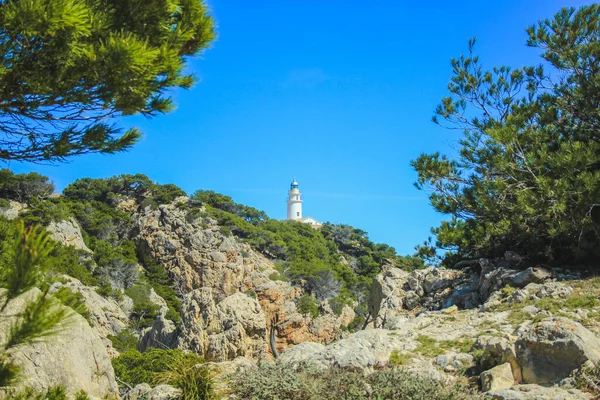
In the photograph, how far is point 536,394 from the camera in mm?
5219

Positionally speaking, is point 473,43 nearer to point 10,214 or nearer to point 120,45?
point 120,45

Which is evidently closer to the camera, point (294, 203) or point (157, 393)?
point (157, 393)

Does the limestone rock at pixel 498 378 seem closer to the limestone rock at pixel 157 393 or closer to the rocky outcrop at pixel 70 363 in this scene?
the limestone rock at pixel 157 393

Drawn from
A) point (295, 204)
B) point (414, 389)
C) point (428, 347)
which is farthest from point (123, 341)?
→ point (295, 204)

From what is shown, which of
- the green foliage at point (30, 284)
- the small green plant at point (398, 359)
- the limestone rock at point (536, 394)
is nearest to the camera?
the green foliage at point (30, 284)

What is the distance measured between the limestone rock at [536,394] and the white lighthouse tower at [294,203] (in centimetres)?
7933

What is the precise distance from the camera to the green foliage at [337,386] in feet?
18.3

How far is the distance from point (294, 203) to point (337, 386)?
81.1m

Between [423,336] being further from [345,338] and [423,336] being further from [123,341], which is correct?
[123,341]

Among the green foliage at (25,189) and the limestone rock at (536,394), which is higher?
the green foliage at (25,189)

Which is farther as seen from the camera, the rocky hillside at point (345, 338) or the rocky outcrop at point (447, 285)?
the rocky outcrop at point (447, 285)

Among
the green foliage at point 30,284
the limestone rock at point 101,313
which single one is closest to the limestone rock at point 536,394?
the green foliage at point 30,284

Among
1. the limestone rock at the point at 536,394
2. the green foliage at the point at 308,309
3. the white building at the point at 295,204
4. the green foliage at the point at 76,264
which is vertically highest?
the white building at the point at 295,204

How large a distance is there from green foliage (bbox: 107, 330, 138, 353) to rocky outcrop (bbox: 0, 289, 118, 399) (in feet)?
56.2
